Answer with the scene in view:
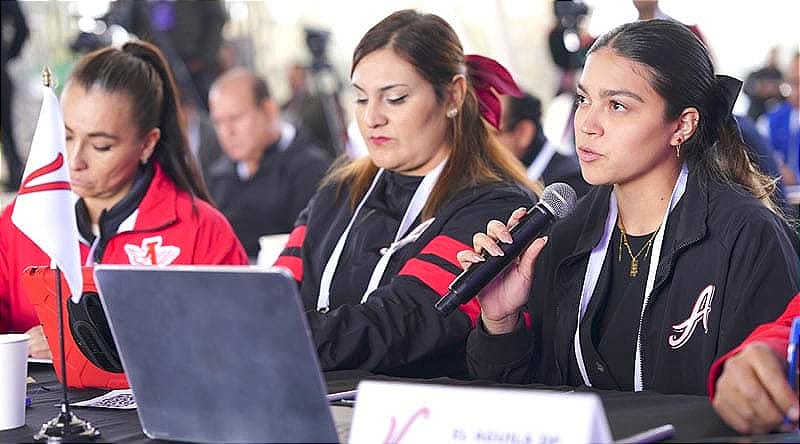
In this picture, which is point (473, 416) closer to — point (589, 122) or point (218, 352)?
point (218, 352)

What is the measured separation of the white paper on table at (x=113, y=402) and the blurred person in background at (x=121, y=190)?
74 centimetres

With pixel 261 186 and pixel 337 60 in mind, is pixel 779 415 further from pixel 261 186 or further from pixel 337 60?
pixel 337 60

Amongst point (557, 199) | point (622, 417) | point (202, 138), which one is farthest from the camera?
point (202, 138)

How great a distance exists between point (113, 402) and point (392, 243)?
82 cm

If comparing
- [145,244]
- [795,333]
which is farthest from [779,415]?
[145,244]

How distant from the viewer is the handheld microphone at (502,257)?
1.90m

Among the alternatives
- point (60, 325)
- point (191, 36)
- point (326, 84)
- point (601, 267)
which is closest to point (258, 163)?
point (326, 84)

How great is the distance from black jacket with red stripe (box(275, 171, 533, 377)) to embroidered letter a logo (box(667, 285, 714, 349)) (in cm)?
48

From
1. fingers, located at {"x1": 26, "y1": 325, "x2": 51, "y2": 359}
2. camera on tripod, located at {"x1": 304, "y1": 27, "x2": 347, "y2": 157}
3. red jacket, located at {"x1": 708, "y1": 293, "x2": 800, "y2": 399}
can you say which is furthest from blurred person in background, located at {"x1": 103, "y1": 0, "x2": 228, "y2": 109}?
red jacket, located at {"x1": 708, "y1": 293, "x2": 800, "y2": 399}

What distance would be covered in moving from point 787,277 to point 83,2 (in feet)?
16.9

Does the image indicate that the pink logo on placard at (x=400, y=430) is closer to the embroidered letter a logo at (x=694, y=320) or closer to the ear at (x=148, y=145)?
the embroidered letter a logo at (x=694, y=320)

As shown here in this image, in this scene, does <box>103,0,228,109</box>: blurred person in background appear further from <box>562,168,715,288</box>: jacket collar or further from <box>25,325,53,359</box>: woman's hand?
<box>562,168,715,288</box>: jacket collar

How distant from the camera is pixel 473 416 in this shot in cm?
127

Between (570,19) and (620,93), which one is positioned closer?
(620,93)
